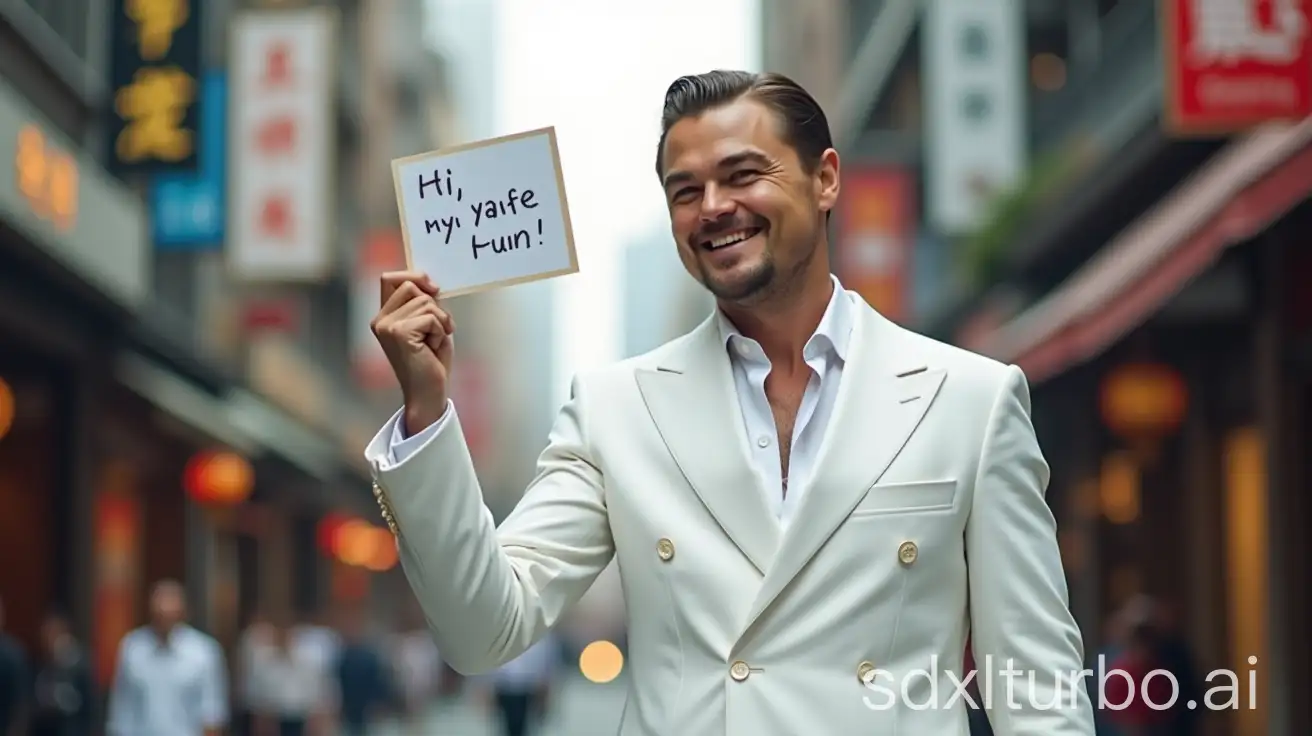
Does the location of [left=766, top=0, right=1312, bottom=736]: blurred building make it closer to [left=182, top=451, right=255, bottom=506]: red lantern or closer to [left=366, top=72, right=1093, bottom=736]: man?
[left=366, top=72, right=1093, bottom=736]: man

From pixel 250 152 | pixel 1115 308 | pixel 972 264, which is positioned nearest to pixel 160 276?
pixel 250 152

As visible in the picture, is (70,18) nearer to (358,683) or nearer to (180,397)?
(180,397)

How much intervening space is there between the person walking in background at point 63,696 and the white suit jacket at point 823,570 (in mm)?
12975

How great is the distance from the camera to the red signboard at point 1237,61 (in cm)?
1045

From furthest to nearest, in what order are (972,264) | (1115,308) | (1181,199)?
1. (972,264)
2. (1181,199)
3. (1115,308)

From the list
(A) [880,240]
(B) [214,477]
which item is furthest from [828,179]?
(A) [880,240]

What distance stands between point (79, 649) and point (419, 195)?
50.3ft

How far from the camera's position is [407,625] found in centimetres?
3594

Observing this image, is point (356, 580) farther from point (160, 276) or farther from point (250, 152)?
point (250, 152)

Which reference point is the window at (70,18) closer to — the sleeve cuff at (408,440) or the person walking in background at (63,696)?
the person walking in background at (63,696)

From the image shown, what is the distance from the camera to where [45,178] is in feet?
46.7

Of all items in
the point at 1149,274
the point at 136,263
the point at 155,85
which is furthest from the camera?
the point at 136,263

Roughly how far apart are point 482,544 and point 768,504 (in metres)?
0.41

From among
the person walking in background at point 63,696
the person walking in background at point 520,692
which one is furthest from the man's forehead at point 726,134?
the person walking in background at point 520,692
